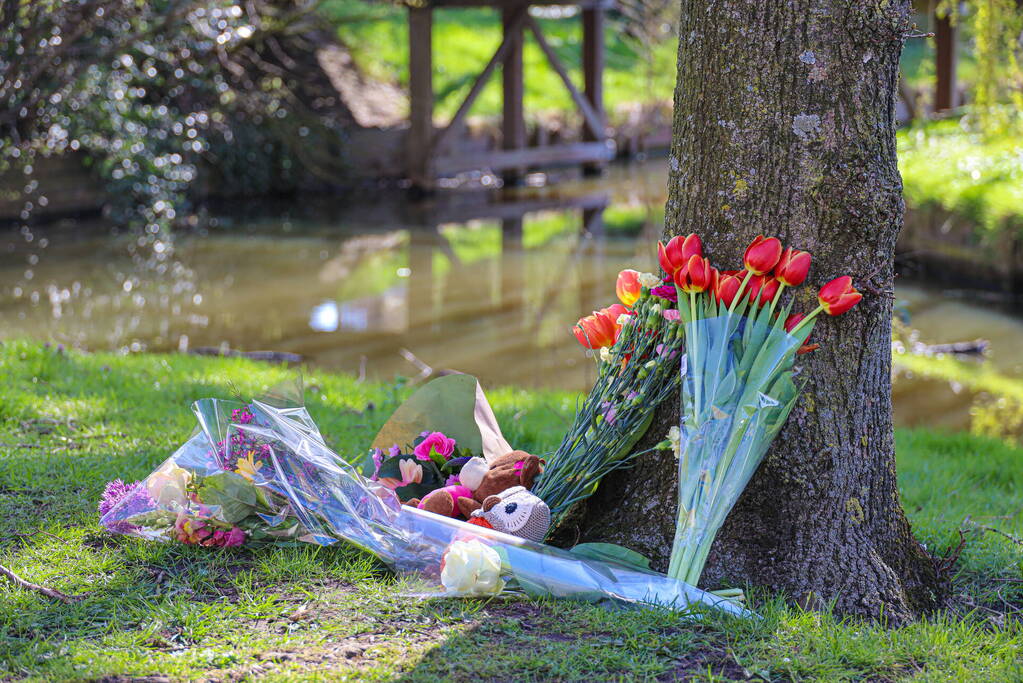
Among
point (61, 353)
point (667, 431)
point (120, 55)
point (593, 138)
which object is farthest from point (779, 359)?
point (593, 138)

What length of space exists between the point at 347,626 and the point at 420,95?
13088mm

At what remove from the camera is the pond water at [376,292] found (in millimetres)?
7759

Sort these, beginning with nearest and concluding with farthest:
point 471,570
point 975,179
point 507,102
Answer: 1. point 471,570
2. point 975,179
3. point 507,102

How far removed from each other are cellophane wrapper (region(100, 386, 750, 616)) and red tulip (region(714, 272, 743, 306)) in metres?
0.80

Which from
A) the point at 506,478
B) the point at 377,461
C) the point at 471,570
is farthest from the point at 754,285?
the point at 377,461

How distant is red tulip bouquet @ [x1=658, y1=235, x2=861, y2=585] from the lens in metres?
2.89

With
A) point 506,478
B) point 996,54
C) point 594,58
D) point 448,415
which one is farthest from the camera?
point 594,58

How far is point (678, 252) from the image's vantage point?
3.01 m

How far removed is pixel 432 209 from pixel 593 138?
184 inches

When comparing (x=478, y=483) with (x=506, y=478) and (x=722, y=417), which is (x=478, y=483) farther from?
(x=722, y=417)

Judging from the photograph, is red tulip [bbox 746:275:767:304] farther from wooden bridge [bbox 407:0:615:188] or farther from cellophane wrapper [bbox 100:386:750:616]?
wooden bridge [bbox 407:0:615:188]

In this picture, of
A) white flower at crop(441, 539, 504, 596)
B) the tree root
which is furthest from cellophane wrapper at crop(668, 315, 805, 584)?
the tree root

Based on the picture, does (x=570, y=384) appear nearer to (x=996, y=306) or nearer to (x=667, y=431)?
(x=667, y=431)

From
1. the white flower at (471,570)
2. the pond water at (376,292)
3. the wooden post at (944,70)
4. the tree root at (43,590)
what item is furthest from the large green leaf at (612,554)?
the wooden post at (944,70)
